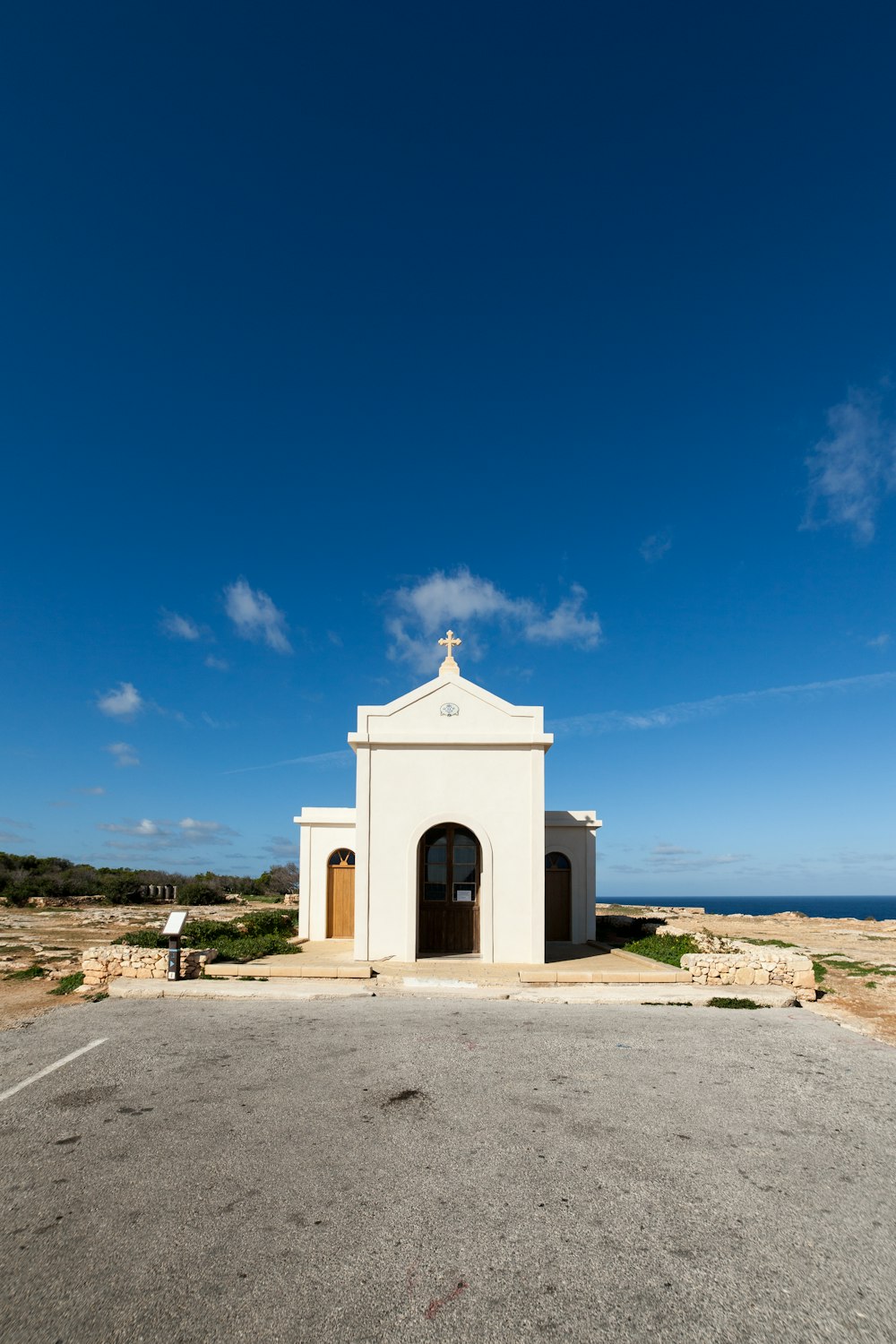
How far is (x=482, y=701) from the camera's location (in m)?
15.8

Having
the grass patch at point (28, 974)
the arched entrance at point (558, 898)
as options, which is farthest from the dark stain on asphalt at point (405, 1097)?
the arched entrance at point (558, 898)

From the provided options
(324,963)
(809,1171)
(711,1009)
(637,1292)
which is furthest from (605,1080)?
(324,963)

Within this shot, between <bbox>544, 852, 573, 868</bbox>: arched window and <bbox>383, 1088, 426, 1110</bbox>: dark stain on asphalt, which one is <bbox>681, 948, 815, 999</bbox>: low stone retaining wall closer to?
<bbox>544, 852, 573, 868</bbox>: arched window

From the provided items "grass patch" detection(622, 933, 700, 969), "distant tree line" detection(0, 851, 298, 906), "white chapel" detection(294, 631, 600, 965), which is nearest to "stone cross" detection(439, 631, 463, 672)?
"white chapel" detection(294, 631, 600, 965)

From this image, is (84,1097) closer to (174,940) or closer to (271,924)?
(174,940)

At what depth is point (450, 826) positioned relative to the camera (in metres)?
15.5

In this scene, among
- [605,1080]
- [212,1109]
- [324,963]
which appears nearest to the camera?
[212,1109]

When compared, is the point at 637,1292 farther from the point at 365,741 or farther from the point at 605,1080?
the point at 365,741

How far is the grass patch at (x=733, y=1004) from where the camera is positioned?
Answer: 36.2 ft

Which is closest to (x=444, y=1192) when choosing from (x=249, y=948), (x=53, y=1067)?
(x=53, y=1067)

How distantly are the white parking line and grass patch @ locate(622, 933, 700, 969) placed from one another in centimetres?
1001

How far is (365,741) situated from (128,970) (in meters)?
5.89

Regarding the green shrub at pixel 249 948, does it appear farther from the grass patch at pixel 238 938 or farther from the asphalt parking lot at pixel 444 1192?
the asphalt parking lot at pixel 444 1192

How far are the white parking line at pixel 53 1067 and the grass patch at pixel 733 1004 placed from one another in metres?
8.39
